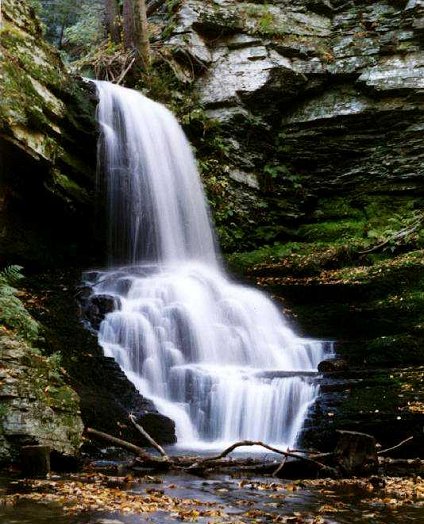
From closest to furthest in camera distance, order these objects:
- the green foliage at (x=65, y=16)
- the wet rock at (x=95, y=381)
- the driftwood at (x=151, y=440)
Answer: the driftwood at (x=151, y=440) → the wet rock at (x=95, y=381) → the green foliage at (x=65, y=16)

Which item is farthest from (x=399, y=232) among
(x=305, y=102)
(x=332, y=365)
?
(x=332, y=365)

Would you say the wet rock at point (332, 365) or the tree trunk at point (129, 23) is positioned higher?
the tree trunk at point (129, 23)

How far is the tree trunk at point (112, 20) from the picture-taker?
63.1ft

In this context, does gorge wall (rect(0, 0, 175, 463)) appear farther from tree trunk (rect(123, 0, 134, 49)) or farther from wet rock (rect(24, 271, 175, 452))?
tree trunk (rect(123, 0, 134, 49))

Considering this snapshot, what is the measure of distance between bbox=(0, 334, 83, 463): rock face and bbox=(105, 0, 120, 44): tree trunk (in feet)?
47.9

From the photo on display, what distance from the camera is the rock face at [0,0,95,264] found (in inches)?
438

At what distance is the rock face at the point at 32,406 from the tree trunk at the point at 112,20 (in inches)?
575

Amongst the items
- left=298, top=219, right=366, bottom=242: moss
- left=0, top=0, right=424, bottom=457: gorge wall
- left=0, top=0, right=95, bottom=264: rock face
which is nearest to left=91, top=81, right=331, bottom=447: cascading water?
left=0, top=0, right=424, bottom=457: gorge wall

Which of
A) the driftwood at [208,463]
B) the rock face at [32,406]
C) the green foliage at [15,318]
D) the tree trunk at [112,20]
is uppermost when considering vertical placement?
the tree trunk at [112,20]

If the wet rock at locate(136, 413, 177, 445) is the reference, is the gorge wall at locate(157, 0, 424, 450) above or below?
above

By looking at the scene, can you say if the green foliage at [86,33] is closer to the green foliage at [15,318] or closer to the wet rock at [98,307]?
the wet rock at [98,307]

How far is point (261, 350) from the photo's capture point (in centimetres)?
1081

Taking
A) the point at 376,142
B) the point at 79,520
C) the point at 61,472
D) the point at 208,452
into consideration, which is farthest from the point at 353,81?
the point at 79,520

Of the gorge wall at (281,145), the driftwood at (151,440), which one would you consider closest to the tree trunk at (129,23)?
the gorge wall at (281,145)
